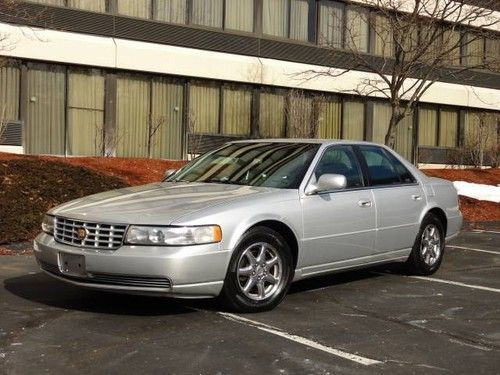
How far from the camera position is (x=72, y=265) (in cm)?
575

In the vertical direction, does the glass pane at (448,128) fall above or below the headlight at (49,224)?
above

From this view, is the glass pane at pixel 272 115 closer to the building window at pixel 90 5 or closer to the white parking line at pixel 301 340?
the building window at pixel 90 5

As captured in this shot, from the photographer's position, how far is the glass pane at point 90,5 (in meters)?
20.0

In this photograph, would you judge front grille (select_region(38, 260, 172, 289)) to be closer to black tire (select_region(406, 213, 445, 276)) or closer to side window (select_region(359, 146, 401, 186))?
side window (select_region(359, 146, 401, 186))

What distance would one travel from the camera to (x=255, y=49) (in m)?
23.4

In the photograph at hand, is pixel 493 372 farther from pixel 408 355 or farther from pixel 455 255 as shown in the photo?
pixel 455 255

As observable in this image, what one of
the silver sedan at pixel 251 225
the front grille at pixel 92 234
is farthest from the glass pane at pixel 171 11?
the front grille at pixel 92 234

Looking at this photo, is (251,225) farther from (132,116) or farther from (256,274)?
(132,116)

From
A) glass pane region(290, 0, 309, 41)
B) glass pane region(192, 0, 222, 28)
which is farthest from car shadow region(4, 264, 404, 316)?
glass pane region(290, 0, 309, 41)

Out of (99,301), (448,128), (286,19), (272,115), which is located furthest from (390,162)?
(448,128)

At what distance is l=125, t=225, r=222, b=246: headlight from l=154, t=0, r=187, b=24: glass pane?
17.0 meters

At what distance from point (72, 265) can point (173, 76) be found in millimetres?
16711

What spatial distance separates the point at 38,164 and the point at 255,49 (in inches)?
489

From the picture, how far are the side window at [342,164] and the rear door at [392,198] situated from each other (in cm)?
15
